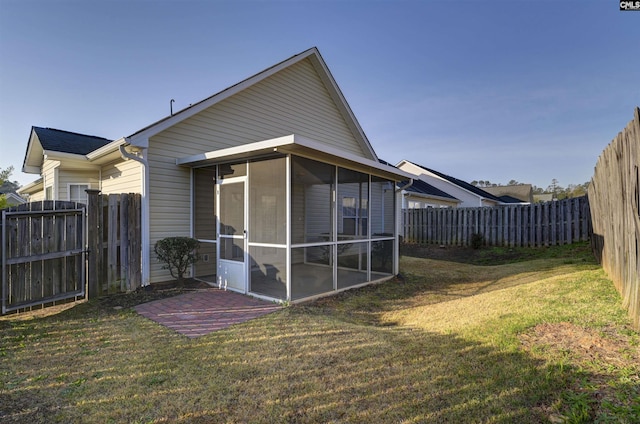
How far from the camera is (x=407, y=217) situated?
16359 mm

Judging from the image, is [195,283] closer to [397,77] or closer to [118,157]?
[118,157]

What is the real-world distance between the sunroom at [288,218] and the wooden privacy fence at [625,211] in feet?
13.3

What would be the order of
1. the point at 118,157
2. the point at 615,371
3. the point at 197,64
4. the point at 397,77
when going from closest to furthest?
the point at 615,371 → the point at 118,157 → the point at 197,64 → the point at 397,77

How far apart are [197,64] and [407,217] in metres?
11.9

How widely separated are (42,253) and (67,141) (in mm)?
6379

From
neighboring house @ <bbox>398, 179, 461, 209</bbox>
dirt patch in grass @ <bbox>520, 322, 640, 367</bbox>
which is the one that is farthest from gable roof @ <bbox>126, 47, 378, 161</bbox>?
dirt patch in grass @ <bbox>520, 322, 640, 367</bbox>

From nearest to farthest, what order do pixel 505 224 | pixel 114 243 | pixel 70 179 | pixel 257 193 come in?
pixel 257 193, pixel 114 243, pixel 70 179, pixel 505 224

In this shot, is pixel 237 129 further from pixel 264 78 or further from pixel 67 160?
pixel 67 160

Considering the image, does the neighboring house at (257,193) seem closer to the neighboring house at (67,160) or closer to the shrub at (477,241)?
the neighboring house at (67,160)

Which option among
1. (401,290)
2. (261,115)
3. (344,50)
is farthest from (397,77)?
(401,290)

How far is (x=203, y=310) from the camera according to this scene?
5.28 m

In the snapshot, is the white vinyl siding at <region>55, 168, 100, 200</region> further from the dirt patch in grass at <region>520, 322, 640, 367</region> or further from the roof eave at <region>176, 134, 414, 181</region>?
the dirt patch in grass at <region>520, 322, 640, 367</region>

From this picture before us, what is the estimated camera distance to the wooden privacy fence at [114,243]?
5.94 m

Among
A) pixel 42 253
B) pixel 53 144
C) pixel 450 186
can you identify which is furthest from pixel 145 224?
pixel 450 186
